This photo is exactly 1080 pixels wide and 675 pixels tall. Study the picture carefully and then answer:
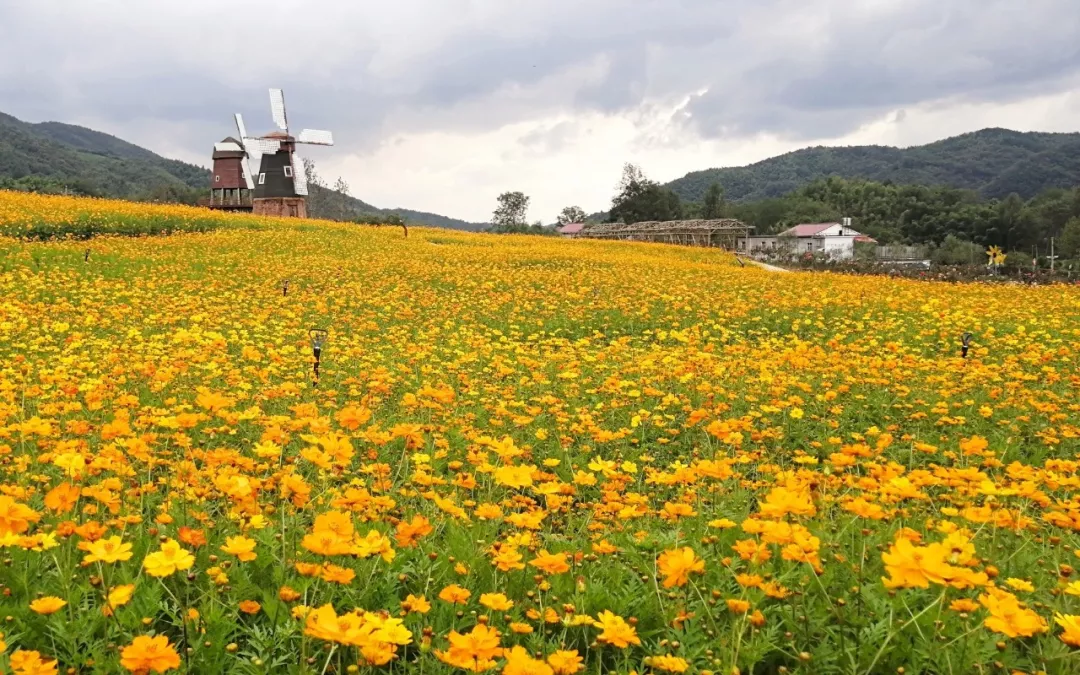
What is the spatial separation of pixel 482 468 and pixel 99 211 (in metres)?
20.1

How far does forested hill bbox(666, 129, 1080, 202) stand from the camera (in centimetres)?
9331

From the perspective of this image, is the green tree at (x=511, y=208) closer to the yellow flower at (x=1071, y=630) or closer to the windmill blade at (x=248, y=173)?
the windmill blade at (x=248, y=173)

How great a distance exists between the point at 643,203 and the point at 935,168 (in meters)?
69.1

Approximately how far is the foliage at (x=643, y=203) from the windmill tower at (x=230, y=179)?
119ft

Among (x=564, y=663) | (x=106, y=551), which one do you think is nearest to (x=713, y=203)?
(x=564, y=663)

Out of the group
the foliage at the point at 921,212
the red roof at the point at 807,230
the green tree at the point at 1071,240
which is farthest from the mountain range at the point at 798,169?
the green tree at the point at 1071,240

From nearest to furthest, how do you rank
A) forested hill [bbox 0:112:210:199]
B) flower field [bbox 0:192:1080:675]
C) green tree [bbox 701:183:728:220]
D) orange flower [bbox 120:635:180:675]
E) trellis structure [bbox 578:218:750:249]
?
orange flower [bbox 120:635:180:675], flower field [bbox 0:192:1080:675], trellis structure [bbox 578:218:750:249], forested hill [bbox 0:112:210:199], green tree [bbox 701:183:728:220]

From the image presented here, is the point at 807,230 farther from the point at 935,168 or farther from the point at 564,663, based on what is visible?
the point at 564,663

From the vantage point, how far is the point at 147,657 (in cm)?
129

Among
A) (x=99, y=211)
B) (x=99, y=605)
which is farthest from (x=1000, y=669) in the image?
(x=99, y=211)

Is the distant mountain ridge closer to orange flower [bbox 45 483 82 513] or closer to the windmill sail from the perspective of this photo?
the windmill sail

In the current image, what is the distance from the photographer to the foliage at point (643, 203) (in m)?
67.2

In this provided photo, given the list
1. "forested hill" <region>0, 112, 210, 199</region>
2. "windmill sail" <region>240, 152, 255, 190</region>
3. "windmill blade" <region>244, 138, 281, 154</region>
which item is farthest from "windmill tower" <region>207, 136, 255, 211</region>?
"forested hill" <region>0, 112, 210, 199</region>

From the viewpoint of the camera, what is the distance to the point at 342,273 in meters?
14.0
